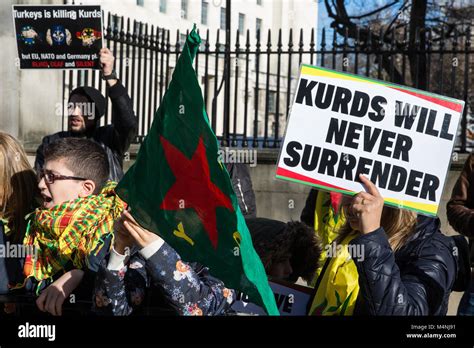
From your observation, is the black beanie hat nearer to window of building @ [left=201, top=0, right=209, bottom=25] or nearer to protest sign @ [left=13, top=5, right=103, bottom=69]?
protest sign @ [left=13, top=5, right=103, bottom=69]

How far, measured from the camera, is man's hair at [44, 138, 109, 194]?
392 cm

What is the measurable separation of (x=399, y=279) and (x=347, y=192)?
394mm

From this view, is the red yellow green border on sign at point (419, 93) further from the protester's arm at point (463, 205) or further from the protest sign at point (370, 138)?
the protester's arm at point (463, 205)

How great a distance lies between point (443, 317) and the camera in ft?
Result: 10.4

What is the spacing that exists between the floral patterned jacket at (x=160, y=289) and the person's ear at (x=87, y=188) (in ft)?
2.24

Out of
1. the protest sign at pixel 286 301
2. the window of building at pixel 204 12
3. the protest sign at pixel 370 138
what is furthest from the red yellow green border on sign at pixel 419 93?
the window of building at pixel 204 12

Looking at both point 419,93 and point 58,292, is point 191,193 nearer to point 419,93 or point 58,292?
point 58,292

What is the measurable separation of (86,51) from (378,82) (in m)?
3.78

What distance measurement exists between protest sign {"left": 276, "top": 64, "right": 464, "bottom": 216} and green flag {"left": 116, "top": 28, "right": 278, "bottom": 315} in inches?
24.9

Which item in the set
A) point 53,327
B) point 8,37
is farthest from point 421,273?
point 8,37

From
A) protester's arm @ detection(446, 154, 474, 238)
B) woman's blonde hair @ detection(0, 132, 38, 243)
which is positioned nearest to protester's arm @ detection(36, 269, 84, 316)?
woman's blonde hair @ detection(0, 132, 38, 243)

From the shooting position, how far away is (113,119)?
6.09 meters

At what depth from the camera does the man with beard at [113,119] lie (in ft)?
19.8

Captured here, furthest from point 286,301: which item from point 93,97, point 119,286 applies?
point 93,97
